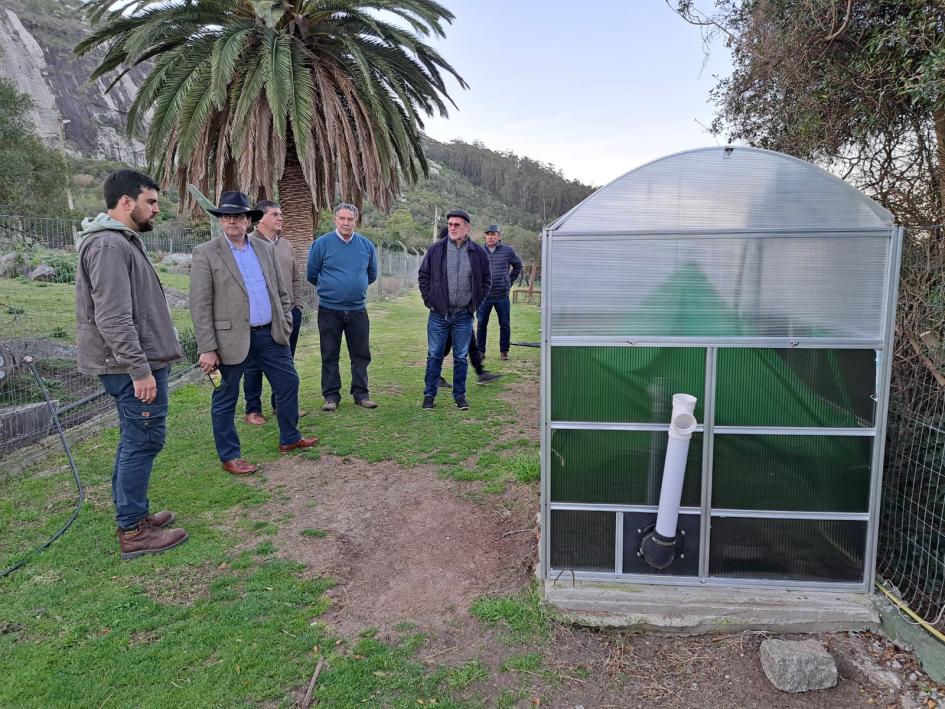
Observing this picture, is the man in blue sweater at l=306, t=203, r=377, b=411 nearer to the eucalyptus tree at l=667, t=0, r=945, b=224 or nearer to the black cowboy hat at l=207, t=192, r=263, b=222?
the black cowboy hat at l=207, t=192, r=263, b=222

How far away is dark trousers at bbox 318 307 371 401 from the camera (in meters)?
6.03

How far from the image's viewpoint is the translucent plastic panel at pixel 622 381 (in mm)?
2801

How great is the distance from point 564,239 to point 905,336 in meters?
1.92

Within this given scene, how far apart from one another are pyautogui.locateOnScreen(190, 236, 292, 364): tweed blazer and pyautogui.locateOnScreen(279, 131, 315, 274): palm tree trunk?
691cm

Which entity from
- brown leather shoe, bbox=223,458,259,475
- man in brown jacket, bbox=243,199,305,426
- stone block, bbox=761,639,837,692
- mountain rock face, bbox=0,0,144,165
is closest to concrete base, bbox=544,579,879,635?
stone block, bbox=761,639,837,692

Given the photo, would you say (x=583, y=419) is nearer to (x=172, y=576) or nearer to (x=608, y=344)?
(x=608, y=344)

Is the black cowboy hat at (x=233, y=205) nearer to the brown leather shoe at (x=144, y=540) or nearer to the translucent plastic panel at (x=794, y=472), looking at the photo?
the brown leather shoe at (x=144, y=540)

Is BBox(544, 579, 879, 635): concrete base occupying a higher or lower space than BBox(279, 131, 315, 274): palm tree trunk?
lower

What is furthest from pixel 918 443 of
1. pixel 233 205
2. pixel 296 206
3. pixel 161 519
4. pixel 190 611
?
pixel 296 206

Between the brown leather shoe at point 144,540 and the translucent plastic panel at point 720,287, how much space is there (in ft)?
8.25

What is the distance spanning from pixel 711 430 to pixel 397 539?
1963mm

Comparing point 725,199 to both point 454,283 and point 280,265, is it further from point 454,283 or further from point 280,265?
point 280,265

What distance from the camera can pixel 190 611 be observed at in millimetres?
2785

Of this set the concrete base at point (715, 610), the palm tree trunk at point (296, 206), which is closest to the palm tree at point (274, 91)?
the palm tree trunk at point (296, 206)
